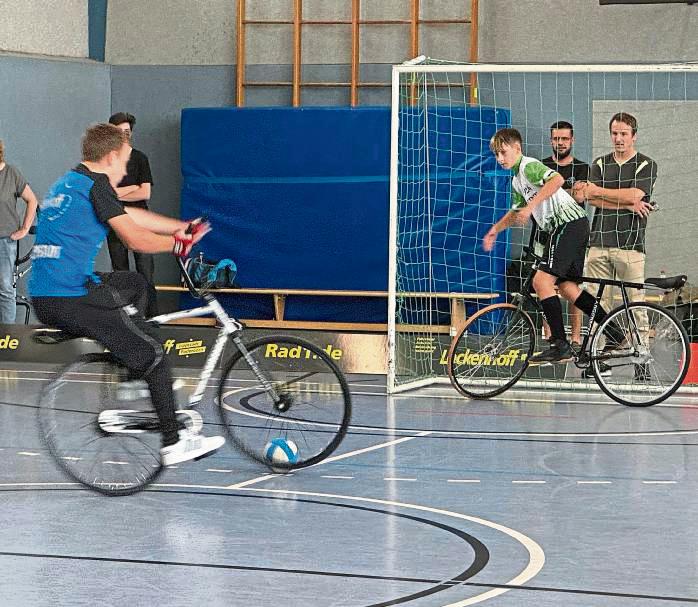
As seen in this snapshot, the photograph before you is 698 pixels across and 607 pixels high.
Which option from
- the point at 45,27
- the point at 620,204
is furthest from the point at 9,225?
the point at 620,204

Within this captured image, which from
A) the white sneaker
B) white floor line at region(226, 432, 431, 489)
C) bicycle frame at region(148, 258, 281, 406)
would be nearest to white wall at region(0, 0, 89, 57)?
white floor line at region(226, 432, 431, 489)

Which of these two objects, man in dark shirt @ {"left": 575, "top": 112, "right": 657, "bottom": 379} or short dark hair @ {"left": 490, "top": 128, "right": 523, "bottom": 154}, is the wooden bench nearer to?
man in dark shirt @ {"left": 575, "top": 112, "right": 657, "bottom": 379}

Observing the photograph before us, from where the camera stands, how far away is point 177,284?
14.4m

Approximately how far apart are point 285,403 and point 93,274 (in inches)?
43.8

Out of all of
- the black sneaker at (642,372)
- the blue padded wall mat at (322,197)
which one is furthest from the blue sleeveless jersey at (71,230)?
the blue padded wall mat at (322,197)

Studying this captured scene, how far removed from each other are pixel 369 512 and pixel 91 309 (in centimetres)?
150

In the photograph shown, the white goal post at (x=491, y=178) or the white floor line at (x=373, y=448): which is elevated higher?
the white goal post at (x=491, y=178)

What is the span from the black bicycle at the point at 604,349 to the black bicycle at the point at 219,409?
2.53m

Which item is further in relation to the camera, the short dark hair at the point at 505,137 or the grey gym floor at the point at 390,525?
the short dark hair at the point at 505,137

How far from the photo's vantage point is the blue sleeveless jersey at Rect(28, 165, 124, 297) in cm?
579

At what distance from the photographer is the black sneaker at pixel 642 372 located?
28.8 feet

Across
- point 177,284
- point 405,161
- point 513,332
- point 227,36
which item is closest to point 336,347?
point 513,332

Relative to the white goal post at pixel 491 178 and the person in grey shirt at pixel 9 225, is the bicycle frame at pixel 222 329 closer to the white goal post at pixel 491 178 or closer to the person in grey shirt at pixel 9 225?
the person in grey shirt at pixel 9 225

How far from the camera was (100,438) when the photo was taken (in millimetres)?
6059
